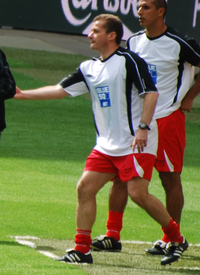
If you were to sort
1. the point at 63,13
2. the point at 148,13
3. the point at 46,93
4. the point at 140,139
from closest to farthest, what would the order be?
the point at 140,139, the point at 46,93, the point at 148,13, the point at 63,13

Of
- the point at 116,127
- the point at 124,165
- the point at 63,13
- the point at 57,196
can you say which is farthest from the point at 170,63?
the point at 63,13

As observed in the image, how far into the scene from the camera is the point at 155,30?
5.88 metres

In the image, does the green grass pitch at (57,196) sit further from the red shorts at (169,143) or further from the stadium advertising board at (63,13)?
the stadium advertising board at (63,13)

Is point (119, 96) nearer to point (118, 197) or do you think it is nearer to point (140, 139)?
point (140, 139)

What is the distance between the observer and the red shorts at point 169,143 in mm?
5793

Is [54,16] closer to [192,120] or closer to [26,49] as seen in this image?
[192,120]

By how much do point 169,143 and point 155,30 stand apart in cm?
98

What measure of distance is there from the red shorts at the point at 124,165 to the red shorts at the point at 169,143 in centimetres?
49

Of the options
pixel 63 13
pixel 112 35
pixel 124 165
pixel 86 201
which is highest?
pixel 112 35

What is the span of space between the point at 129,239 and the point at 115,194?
531mm

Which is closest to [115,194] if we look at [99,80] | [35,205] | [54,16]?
[99,80]

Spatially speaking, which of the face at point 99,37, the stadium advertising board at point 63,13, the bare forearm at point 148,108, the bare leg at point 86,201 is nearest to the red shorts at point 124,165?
the bare leg at point 86,201

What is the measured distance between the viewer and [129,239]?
6211 mm

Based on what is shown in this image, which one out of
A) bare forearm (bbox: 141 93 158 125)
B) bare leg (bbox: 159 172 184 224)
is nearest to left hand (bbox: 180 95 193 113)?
bare leg (bbox: 159 172 184 224)
